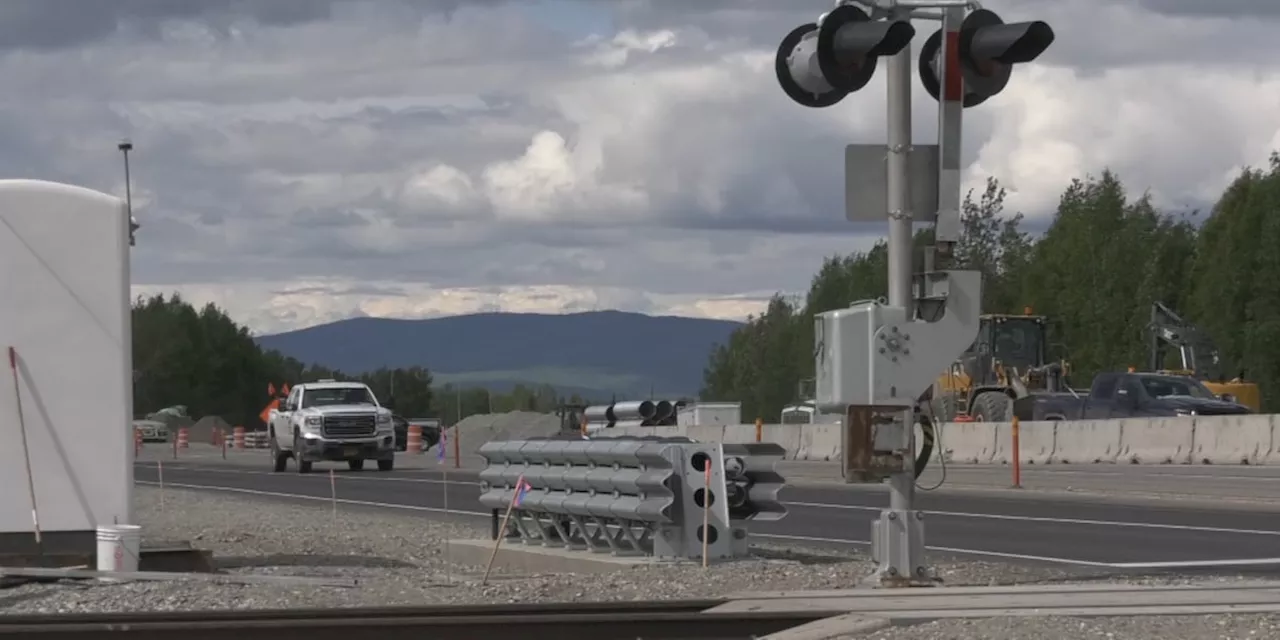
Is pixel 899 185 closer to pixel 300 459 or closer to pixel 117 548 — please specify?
pixel 117 548

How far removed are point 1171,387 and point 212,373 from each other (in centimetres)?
11952

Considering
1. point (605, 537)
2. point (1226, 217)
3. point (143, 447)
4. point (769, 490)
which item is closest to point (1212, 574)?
point (769, 490)

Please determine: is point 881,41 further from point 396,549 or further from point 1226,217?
point 1226,217

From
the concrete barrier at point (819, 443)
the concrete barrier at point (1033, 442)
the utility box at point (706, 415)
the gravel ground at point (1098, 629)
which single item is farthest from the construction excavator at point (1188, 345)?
the gravel ground at point (1098, 629)

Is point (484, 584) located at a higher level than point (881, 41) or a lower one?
lower

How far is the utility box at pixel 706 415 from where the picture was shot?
176 feet

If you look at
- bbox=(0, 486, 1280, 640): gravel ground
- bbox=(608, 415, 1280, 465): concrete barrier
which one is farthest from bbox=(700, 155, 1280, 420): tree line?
bbox=(0, 486, 1280, 640): gravel ground

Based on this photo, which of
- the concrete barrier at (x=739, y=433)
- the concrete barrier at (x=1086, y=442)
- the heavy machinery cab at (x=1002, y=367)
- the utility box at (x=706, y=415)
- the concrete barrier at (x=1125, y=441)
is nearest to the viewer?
the concrete barrier at (x=1125, y=441)

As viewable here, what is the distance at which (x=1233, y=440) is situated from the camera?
34.4 m

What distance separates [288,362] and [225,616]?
17162 centimetres

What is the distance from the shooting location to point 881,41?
510 inches

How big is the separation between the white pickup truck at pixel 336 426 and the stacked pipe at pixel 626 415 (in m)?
8.78

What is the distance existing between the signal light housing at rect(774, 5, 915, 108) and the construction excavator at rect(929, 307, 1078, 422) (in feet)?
102

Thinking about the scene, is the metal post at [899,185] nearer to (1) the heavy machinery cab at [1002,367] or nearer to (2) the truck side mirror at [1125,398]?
(2) the truck side mirror at [1125,398]
